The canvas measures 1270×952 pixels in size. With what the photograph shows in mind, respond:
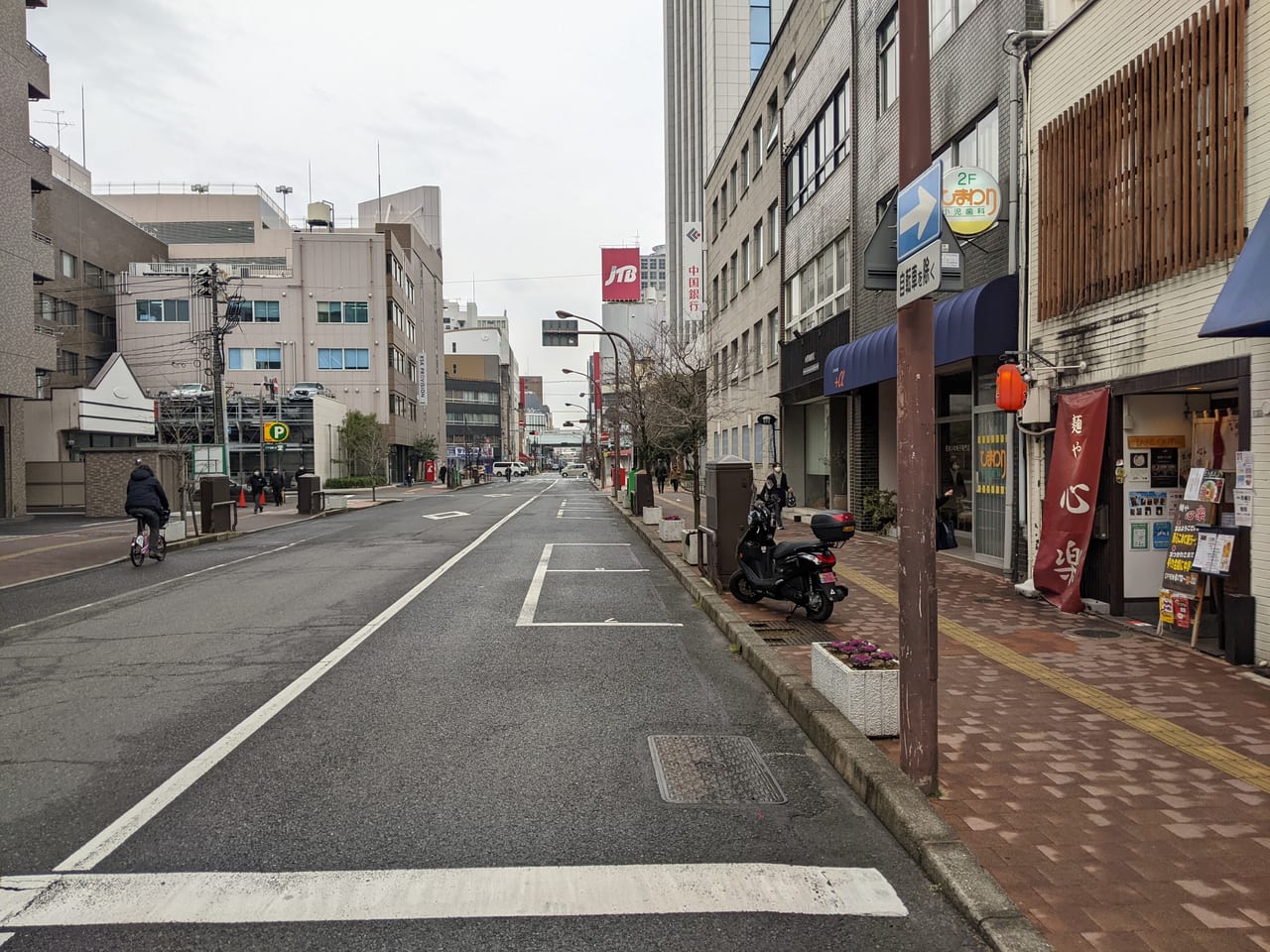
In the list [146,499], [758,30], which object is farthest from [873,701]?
[758,30]

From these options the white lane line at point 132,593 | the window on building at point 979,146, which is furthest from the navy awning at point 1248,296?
the white lane line at point 132,593

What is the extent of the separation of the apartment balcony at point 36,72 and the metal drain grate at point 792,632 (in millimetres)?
34975

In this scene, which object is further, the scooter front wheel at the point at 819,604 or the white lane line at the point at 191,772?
the scooter front wheel at the point at 819,604

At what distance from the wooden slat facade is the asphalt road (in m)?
5.76

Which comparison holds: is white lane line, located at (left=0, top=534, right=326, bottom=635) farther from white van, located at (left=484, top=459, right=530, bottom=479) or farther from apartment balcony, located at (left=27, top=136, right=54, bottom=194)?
white van, located at (left=484, top=459, right=530, bottom=479)

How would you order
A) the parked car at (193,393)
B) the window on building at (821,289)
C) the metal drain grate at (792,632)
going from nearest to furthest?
1. the metal drain grate at (792,632)
2. the window on building at (821,289)
3. the parked car at (193,393)

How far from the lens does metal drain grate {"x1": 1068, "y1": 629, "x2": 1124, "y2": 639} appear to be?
8570 mm

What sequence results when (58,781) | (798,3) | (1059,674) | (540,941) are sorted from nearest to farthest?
1. (540,941)
2. (58,781)
3. (1059,674)
4. (798,3)

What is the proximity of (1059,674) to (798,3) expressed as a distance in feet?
78.6

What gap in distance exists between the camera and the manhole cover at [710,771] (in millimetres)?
4738

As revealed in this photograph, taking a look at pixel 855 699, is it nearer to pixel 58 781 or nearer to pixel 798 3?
pixel 58 781

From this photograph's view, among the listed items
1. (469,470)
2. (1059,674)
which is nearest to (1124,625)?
(1059,674)

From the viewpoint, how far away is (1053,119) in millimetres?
10719

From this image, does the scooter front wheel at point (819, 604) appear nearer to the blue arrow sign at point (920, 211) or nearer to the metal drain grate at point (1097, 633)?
the metal drain grate at point (1097, 633)
